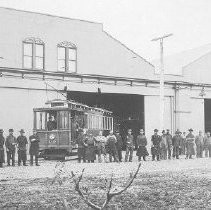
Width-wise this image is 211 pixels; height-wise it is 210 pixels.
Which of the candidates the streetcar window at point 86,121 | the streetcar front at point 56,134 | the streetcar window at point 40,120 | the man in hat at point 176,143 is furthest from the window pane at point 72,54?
the man in hat at point 176,143

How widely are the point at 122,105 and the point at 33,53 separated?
10.9 meters

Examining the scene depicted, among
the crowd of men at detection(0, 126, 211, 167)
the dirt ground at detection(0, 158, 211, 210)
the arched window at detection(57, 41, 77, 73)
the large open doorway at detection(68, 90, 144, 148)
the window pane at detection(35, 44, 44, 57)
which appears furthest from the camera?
the large open doorway at detection(68, 90, 144, 148)

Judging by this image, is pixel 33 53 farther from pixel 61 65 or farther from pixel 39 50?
pixel 61 65

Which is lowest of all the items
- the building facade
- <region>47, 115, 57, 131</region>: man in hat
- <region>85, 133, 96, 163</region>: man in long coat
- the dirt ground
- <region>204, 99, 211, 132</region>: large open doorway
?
the dirt ground

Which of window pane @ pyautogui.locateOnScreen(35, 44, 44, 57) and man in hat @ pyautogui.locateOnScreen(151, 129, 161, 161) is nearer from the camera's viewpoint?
man in hat @ pyautogui.locateOnScreen(151, 129, 161, 161)

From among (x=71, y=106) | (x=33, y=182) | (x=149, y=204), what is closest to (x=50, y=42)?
(x=71, y=106)

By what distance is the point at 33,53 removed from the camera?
2986 cm

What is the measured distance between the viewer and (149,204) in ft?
32.1

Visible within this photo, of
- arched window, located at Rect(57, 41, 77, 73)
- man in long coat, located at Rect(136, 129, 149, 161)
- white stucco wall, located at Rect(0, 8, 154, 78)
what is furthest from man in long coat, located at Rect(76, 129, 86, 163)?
arched window, located at Rect(57, 41, 77, 73)

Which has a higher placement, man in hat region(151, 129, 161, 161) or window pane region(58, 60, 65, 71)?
window pane region(58, 60, 65, 71)

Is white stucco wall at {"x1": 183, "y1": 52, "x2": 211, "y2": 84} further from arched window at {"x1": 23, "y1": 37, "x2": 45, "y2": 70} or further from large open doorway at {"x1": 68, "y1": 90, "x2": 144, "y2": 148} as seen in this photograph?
arched window at {"x1": 23, "y1": 37, "x2": 45, "y2": 70}

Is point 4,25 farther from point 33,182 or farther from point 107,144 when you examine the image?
point 33,182

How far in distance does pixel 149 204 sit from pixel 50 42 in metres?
22.0

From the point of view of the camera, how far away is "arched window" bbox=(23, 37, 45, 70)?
29.7m
